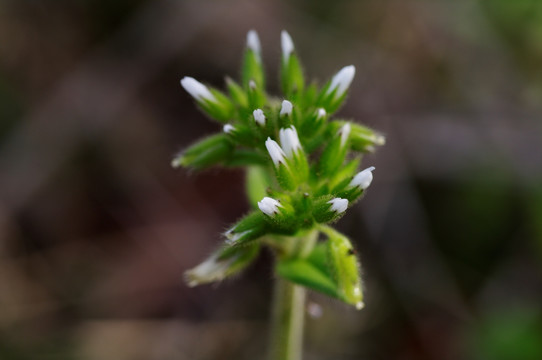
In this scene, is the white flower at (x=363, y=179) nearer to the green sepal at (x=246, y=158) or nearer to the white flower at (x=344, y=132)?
the white flower at (x=344, y=132)

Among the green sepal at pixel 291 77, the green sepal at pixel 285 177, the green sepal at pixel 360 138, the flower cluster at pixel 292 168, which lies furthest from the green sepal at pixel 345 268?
the green sepal at pixel 291 77

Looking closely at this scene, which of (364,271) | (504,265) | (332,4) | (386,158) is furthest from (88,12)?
(504,265)

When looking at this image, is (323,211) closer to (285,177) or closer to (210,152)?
(285,177)

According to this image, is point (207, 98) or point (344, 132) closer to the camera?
point (344, 132)

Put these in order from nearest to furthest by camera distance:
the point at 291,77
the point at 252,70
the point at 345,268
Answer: the point at 345,268
the point at 291,77
the point at 252,70

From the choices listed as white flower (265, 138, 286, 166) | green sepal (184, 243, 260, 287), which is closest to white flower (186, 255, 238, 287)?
green sepal (184, 243, 260, 287)

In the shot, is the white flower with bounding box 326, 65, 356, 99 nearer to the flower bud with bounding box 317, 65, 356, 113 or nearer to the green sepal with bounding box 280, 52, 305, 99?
the flower bud with bounding box 317, 65, 356, 113

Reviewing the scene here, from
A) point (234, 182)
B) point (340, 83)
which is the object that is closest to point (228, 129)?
point (340, 83)

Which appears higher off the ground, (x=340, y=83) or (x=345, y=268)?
(x=340, y=83)
